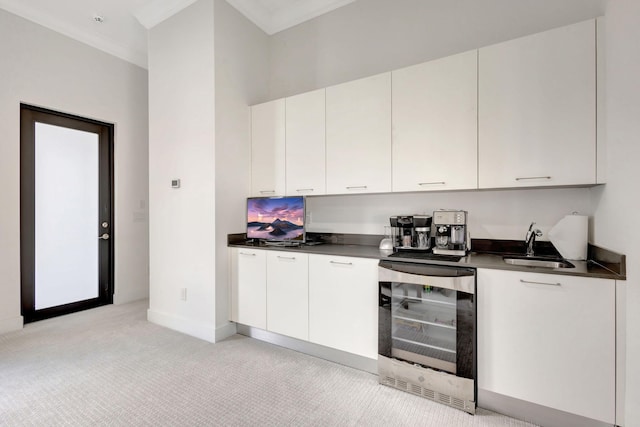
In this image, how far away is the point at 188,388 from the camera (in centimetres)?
204

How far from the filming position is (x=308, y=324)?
2.45 m

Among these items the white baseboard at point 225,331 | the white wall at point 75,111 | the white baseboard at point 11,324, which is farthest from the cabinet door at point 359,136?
the white baseboard at point 11,324

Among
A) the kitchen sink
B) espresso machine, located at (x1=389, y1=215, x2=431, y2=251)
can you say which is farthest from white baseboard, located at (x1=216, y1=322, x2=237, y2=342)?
the kitchen sink

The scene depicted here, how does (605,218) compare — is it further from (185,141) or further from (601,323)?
(185,141)

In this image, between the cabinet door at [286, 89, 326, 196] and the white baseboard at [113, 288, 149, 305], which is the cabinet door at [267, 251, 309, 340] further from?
the white baseboard at [113, 288, 149, 305]

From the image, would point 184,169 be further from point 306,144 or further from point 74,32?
point 74,32

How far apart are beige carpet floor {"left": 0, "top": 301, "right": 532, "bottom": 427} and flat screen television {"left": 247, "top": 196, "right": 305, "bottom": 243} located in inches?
40.0

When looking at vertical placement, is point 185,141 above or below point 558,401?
above

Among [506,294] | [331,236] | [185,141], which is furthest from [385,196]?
[185,141]

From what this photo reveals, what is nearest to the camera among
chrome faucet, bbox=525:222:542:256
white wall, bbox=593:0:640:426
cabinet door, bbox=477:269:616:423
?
white wall, bbox=593:0:640:426

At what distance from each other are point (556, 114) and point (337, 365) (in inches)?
91.9

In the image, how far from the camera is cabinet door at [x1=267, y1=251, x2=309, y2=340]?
2.47m

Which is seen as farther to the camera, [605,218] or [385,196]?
[385,196]

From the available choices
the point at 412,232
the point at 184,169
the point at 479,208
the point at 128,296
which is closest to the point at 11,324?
the point at 128,296
